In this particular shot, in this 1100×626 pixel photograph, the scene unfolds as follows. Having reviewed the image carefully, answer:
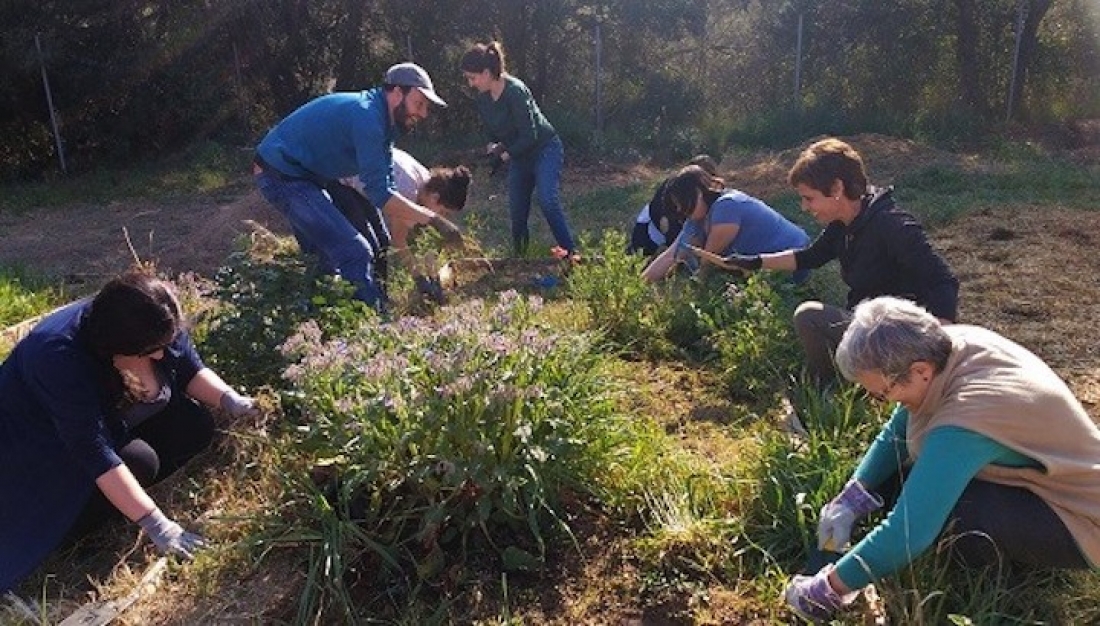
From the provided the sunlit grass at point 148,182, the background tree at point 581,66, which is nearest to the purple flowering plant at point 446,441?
the sunlit grass at point 148,182

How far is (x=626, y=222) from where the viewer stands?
8031 millimetres

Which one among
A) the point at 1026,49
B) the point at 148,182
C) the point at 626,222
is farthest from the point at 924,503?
the point at 1026,49

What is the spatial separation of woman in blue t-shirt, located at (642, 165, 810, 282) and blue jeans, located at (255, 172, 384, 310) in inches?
51.4

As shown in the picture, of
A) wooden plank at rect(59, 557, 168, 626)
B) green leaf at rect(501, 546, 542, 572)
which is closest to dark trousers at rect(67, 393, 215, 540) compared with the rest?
wooden plank at rect(59, 557, 168, 626)

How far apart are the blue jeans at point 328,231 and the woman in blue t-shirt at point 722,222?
1.31m

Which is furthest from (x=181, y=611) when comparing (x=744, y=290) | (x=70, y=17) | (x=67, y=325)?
(x=70, y=17)

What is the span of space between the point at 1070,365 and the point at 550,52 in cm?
1005

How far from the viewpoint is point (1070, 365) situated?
3.94 metres

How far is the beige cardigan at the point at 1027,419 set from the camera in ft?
6.76

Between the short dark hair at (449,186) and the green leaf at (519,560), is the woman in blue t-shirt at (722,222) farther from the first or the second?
the green leaf at (519,560)

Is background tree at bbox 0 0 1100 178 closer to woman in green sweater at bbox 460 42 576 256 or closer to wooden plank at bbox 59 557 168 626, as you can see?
woman in green sweater at bbox 460 42 576 256

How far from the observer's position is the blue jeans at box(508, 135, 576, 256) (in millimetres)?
5832

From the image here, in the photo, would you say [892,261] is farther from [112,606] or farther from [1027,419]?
[112,606]

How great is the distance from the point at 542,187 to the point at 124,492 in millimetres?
3633
